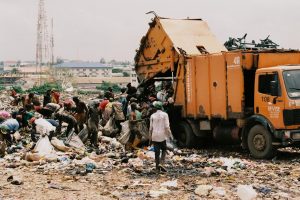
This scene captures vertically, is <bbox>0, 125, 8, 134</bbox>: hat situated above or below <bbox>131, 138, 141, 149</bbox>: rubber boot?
above

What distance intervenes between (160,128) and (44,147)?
2.99 m

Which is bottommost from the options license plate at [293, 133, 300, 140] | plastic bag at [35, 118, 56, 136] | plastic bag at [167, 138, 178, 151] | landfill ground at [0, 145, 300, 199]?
landfill ground at [0, 145, 300, 199]

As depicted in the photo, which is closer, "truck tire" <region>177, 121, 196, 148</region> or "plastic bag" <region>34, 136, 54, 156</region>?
"plastic bag" <region>34, 136, 54, 156</region>

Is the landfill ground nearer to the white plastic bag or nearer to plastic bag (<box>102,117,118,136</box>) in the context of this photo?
the white plastic bag

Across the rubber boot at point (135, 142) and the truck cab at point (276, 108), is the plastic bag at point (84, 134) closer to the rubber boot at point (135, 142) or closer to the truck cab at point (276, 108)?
the rubber boot at point (135, 142)

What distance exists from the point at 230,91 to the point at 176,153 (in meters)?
1.90

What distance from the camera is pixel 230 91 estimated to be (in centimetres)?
1050

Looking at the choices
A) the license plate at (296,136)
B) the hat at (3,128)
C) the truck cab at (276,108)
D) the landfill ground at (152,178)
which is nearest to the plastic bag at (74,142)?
the landfill ground at (152,178)

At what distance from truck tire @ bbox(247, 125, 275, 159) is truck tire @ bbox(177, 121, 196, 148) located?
2079 millimetres

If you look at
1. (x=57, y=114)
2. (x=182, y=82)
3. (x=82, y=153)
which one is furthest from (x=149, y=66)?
(x=82, y=153)

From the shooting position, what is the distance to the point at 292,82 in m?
9.46

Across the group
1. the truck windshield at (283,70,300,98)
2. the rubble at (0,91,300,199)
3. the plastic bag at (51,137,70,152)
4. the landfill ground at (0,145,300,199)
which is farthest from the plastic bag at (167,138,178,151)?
the truck windshield at (283,70,300,98)

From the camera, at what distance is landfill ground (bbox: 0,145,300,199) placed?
22.7ft

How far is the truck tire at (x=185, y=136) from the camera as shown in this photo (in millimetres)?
12023
